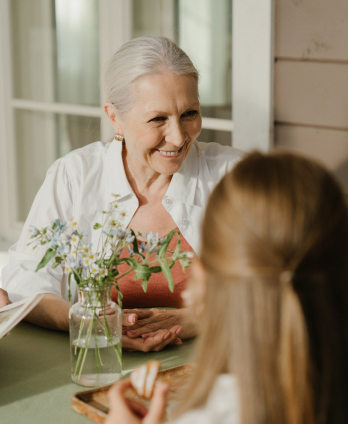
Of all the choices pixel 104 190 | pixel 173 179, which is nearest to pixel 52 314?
pixel 104 190

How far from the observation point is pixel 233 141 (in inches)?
88.4

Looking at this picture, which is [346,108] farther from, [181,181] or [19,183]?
[19,183]

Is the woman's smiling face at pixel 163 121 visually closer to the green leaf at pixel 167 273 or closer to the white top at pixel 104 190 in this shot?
the white top at pixel 104 190

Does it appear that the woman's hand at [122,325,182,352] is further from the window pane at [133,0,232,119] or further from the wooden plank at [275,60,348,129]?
the window pane at [133,0,232,119]

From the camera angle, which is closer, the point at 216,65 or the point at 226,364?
the point at 226,364

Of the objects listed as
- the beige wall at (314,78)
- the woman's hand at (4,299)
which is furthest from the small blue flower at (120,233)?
the beige wall at (314,78)

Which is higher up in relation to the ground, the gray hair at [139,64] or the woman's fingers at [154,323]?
the gray hair at [139,64]

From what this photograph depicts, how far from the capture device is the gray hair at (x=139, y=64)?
1721 mm

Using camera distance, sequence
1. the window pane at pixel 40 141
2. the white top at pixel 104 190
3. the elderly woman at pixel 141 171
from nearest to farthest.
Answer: the elderly woman at pixel 141 171, the white top at pixel 104 190, the window pane at pixel 40 141

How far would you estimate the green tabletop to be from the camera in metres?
1.14

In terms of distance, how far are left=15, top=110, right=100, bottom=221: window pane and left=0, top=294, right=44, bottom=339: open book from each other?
1.94 meters

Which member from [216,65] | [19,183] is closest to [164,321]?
[216,65]

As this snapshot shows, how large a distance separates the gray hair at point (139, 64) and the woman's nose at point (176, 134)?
147 millimetres

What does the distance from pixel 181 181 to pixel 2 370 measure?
85 centimetres
